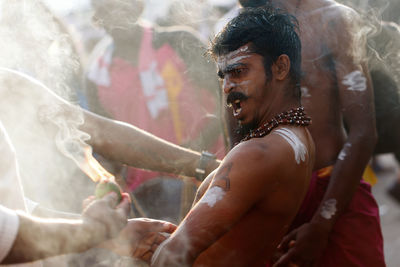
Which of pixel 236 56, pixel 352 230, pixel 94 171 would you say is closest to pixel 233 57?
pixel 236 56

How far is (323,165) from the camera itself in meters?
2.57

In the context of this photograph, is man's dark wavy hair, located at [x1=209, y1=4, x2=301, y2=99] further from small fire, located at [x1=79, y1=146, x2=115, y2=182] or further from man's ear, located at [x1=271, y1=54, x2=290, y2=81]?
small fire, located at [x1=79, y1=146, x2=115, y2=182]

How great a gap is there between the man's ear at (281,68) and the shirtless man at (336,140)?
2.13 feet

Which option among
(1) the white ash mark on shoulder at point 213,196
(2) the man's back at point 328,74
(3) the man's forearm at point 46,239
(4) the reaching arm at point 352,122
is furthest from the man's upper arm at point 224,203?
(2) the man's back at point 328,74

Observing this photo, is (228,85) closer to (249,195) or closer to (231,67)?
(231,67)

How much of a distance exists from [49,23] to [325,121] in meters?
2.59

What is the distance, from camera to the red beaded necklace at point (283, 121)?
1.87 metres

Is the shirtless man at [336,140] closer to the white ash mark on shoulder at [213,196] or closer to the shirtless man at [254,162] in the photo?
the shirtless man at [254,162]

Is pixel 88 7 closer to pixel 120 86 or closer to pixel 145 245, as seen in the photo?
pixel 120 86

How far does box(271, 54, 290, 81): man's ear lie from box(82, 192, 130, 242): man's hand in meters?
0.87

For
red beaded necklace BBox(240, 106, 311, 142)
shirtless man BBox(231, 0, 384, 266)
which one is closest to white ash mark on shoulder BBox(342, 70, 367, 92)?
shirtless man BBox(231, 0, 384, 266)

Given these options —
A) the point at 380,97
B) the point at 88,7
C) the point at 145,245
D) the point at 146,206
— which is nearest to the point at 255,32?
the point at 145,245

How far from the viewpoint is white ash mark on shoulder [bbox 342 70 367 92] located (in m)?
2.55

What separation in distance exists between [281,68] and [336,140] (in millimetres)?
809
